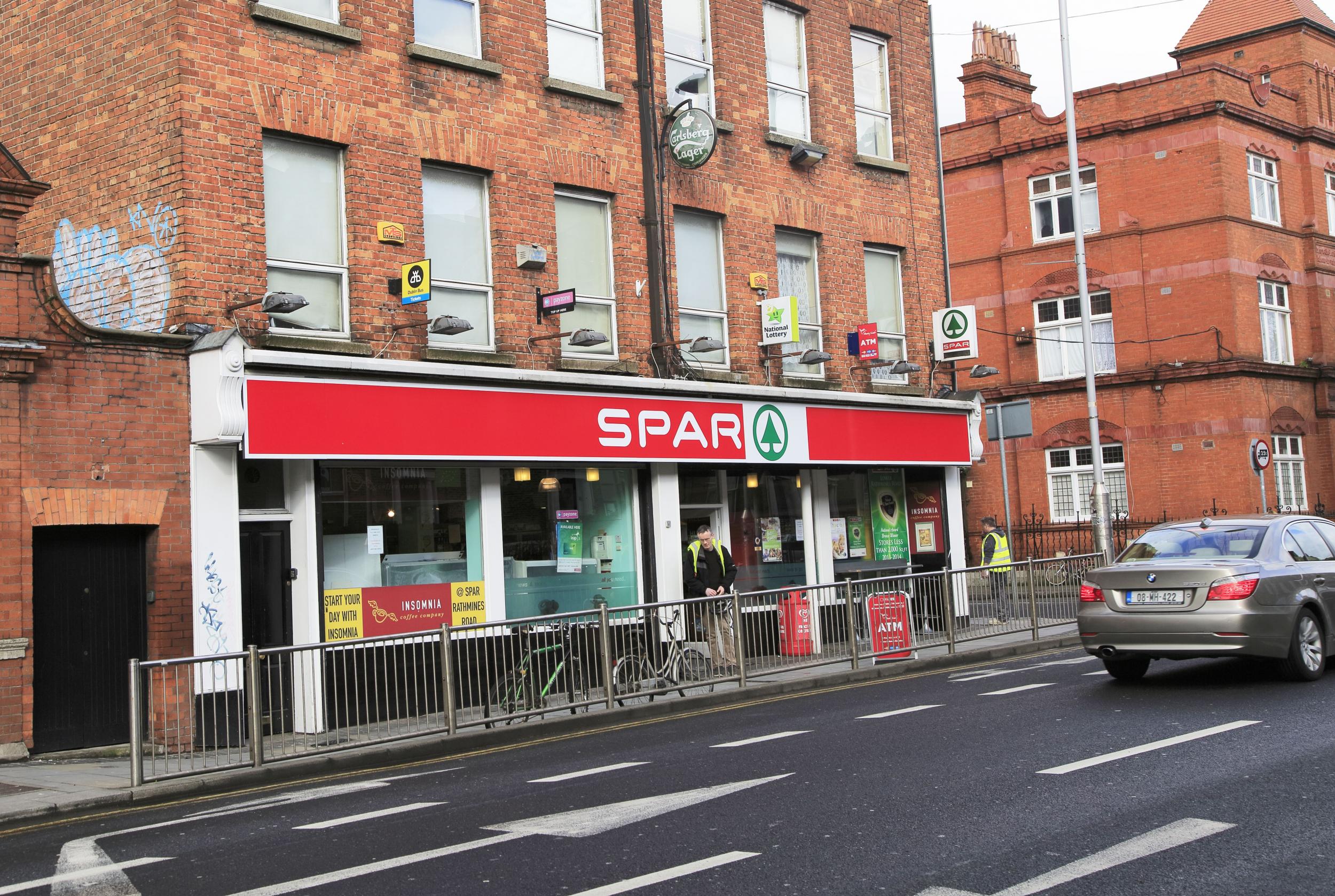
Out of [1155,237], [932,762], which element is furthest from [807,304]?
[1155,237]

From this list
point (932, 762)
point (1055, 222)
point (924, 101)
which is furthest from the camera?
point (1055, 222)

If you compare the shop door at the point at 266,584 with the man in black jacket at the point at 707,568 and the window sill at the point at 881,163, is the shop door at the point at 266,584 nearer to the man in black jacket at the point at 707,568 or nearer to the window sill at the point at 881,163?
the man in black jacket at the point at 707,568

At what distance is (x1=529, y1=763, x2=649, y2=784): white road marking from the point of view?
913cm

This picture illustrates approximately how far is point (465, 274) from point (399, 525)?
10.3 feet

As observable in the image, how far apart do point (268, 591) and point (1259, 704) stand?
9237mm

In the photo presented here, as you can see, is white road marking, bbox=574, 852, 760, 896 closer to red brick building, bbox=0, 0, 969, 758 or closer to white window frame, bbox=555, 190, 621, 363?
red brick building, bbox=0, 0, 969, 758

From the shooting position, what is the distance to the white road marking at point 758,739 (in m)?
10.3

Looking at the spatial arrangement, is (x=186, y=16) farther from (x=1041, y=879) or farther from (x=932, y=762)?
(x=1041, y=879)

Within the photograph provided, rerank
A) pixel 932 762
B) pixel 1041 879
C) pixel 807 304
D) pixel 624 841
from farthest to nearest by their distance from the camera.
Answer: pixel 807 304
pixel 932 762
pixel 624 841
pixel 1041 879

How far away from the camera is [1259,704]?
10633mm

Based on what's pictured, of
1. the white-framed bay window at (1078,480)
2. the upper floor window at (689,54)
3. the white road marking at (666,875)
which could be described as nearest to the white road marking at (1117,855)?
the white road marking at (666,875)

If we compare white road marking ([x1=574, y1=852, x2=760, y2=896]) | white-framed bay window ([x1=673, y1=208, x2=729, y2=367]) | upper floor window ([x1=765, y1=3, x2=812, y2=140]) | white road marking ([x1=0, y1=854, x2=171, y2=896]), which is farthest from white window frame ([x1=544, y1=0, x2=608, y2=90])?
white road marking ([x1=574, y1=852, x2=760, y2=896])

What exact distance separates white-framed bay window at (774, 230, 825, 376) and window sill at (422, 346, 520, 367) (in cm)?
551

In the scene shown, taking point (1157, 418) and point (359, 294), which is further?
point (1157, 418)
